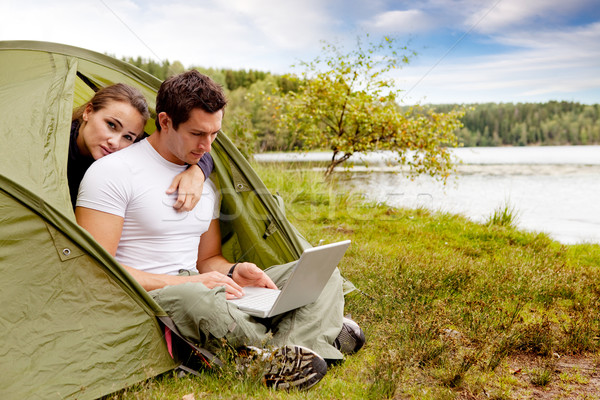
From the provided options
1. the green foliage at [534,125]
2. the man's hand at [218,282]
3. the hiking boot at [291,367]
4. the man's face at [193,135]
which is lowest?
the hiking boot at [291,367]

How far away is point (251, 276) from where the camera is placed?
9.61ft

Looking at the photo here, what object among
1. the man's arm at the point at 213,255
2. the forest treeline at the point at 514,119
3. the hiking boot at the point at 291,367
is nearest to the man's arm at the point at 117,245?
the man's arm at the point at 213,255

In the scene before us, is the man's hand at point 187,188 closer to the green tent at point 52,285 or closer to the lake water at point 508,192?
the green tent at point 52,285

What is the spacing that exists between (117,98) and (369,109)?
818cm

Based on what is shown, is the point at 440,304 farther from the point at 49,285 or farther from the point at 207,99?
the point at 49,285

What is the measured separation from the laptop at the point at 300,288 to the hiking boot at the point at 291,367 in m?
0.19

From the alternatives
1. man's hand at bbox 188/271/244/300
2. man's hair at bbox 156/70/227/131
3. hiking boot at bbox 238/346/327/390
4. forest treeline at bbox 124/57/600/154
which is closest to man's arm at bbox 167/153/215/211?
man's hair at bbox 156/70/227/131

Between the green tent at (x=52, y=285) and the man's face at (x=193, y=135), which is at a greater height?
the man's face at (x=193, y=135)

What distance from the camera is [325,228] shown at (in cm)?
703

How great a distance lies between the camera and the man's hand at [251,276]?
2918 millimetres

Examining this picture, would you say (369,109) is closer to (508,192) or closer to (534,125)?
(508,192)

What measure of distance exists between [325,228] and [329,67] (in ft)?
16.6

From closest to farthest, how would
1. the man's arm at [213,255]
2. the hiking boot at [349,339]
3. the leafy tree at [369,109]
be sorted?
the hiking boot at [349,339]
the man's arm at [213,255]
the leafy tree at [369,109]

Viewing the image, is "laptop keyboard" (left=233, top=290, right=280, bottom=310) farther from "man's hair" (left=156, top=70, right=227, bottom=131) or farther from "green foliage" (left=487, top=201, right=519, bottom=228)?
"green foliage" (left=487, top=201, right=519, bottom=228)
